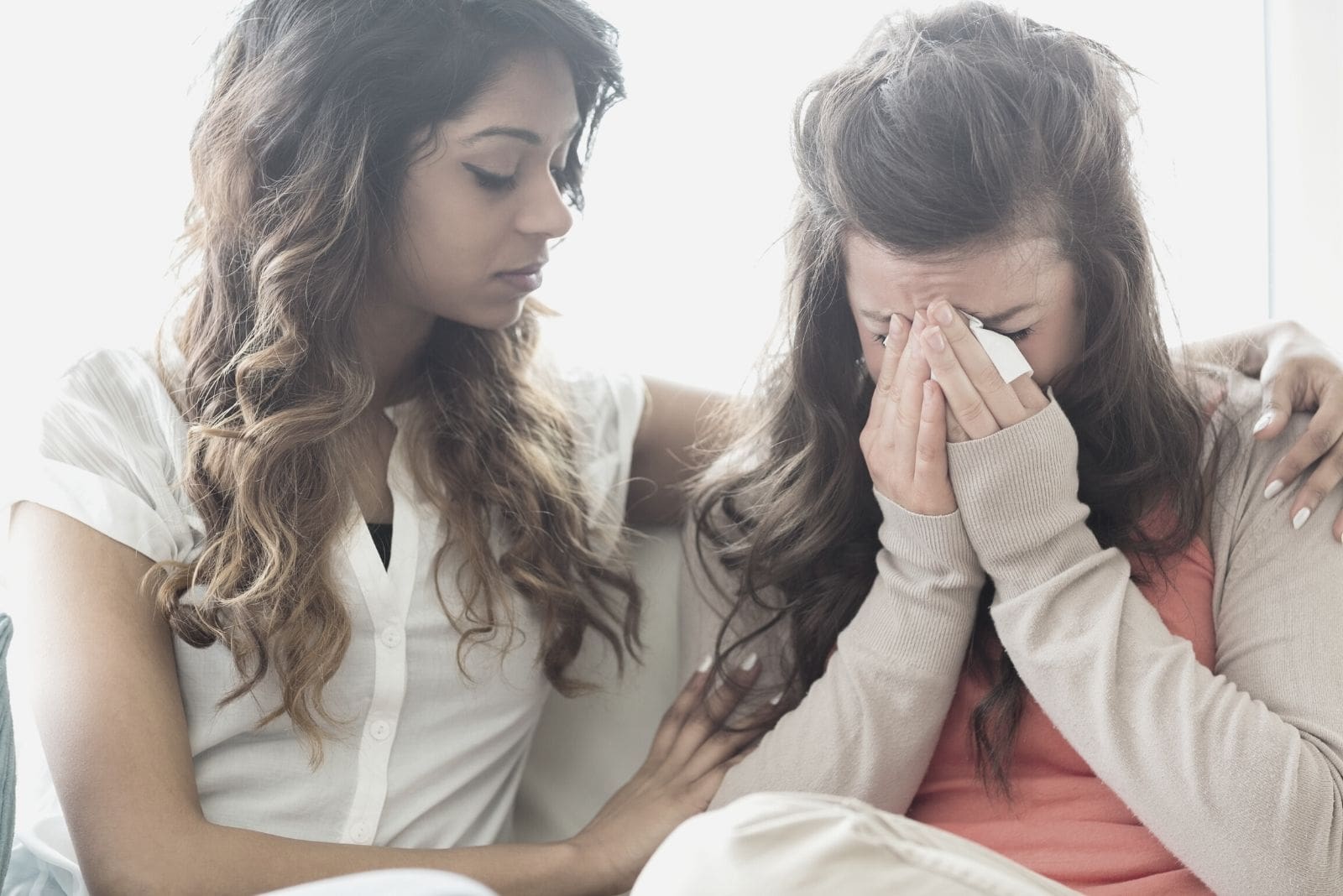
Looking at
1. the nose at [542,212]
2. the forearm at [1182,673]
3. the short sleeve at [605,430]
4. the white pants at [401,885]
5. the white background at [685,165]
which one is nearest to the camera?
the white pants at [401,885]

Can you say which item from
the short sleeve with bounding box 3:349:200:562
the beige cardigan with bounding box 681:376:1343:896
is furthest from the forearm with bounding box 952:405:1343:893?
the short sleeve with bounding box 3:349:200:562

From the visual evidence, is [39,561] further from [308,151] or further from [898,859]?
[898,859]

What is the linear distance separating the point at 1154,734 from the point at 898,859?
35cm

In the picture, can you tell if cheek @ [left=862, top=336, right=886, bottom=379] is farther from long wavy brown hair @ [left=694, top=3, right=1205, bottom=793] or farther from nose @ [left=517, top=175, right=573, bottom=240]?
nose @ [left=517, top=175, right=573, bottom=240]

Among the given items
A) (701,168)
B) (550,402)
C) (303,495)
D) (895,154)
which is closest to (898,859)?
(895,154)

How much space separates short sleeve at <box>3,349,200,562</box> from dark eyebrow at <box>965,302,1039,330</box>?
78 cm

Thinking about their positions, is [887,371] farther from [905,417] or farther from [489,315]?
[489,315]

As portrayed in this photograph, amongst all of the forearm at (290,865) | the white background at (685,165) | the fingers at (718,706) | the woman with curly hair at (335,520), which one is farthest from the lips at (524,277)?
the forearm at (290,865)

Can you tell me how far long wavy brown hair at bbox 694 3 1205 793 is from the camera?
112 cm

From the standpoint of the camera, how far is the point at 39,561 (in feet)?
3.82

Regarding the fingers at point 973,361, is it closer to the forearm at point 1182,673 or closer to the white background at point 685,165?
the forearm at point 1182,673

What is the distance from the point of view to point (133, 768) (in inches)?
43.5

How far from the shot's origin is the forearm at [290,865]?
1.09 meters

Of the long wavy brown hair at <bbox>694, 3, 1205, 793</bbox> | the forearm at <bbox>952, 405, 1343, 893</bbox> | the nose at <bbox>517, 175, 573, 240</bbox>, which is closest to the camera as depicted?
the forearm at <bbox>952, 405, 1343, 893</bbox>
